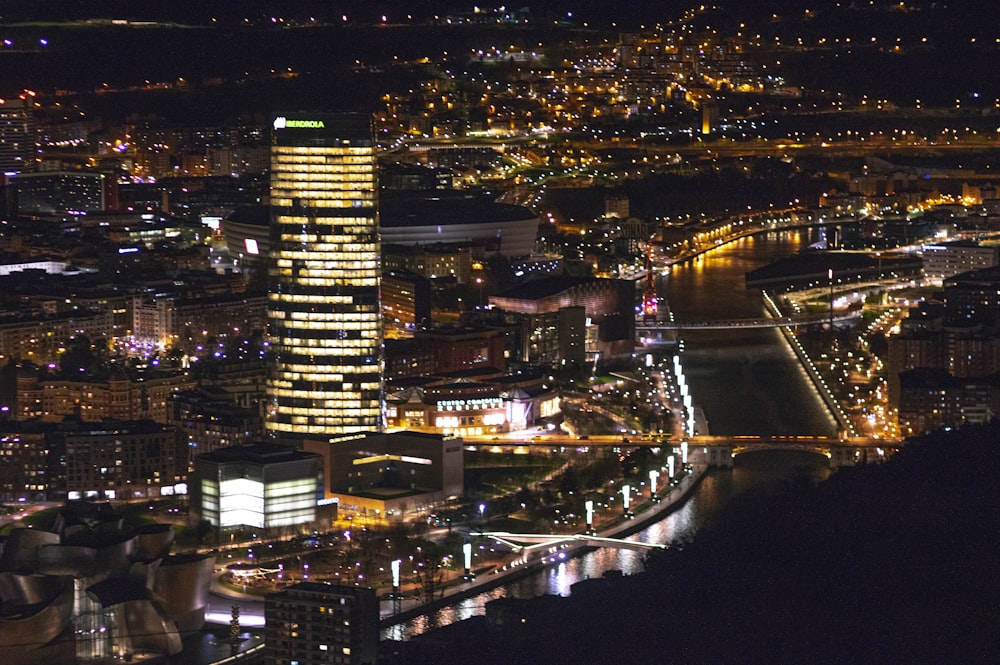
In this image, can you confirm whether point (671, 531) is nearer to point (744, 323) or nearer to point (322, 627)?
point (322, 627)

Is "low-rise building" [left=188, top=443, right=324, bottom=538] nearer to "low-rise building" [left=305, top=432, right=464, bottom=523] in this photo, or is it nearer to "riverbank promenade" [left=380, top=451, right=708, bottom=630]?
"low-rise building" [left=305, top=432, right=464, bottom=523]

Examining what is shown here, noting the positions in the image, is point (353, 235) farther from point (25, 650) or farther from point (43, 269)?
point (43, 269)

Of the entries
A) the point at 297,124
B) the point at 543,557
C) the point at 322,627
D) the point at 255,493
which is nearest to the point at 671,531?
the point at 543,557

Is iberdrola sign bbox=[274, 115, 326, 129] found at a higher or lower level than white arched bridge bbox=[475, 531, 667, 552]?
higher

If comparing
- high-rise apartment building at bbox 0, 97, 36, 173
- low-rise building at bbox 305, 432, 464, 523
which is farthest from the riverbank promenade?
high-rise apartment building at bbox 0, 97, 36, 173

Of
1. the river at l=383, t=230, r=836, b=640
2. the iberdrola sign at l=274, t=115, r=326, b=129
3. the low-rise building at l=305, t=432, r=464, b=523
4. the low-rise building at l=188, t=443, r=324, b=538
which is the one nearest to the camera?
the river at l=383, t=230, r=836, b=640

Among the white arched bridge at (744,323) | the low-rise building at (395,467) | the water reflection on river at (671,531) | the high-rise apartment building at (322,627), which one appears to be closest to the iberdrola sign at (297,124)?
the low-rise building at (395,467)
